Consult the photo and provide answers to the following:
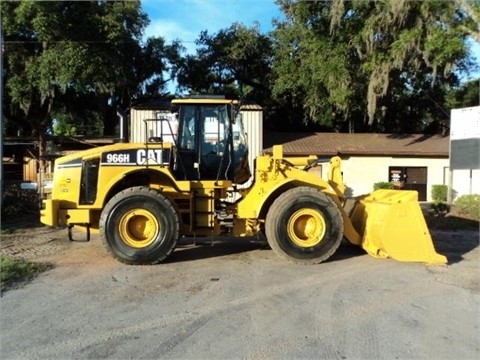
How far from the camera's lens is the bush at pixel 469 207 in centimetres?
1552

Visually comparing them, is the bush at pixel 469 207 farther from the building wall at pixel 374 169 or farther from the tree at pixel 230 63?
the tree at pixel 230 63

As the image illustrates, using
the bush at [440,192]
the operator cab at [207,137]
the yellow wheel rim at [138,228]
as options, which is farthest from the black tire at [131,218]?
the bush at [440,192]

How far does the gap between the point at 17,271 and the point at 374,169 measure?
21641mm

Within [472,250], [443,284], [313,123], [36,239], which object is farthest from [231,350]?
[313,123]

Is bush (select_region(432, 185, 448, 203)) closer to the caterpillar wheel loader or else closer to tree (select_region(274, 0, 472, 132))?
tree (select_region(274, 0, 472, 132))

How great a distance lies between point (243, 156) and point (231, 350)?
5435 millimetres

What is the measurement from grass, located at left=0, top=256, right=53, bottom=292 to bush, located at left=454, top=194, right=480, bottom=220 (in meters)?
12.1

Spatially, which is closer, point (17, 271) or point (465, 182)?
point (17, 271)

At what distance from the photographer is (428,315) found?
6.04m

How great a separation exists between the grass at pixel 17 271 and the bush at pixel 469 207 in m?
12.1

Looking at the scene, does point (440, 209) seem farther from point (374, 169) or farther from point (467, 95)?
point (467, 95)

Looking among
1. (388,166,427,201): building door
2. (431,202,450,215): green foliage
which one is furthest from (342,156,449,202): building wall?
(431,202,450,215): green foliage

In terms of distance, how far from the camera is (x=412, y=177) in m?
27.2

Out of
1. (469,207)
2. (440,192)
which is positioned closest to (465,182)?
(440,192)
